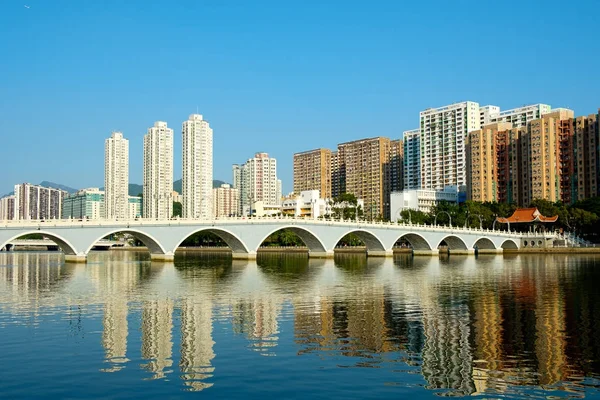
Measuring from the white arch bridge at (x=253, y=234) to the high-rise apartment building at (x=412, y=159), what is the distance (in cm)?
6998

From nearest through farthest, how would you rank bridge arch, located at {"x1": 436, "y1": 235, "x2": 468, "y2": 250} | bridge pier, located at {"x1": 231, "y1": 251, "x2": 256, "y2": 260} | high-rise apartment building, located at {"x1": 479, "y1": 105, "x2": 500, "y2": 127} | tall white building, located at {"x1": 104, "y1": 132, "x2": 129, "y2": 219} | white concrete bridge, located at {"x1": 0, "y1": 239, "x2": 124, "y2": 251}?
bridge pier, located at {"x1": 231, "y1": 251, "x2": 256, "y2": 260} < bridge arch, located at {"x1": 436, "y1": 235, "x2": 468, "y2": 250} < white concrete bridge, located at {"x1": 0, "y1": 239, "x2": 124, "y2": 251} < high-rise apartment building, located at {"x1": 479, "y1": 105, "x2": 500, "y2": 127} < tall white building, located at {"x1": 104, "y1": 132, "x2": 129, "y2": 219}

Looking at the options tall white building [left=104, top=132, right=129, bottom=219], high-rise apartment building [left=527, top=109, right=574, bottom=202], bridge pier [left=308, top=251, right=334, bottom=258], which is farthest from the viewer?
tall white building [left=104, top=132, right=129, bottom=219]

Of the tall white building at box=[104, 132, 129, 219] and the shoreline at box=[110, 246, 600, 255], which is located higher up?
the tall white building at box=[104, 132, 129, 219]

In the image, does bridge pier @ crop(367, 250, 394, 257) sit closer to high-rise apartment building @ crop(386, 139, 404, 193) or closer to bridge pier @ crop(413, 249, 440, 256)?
bridge pier @ crop(413, 249, 440, 256)

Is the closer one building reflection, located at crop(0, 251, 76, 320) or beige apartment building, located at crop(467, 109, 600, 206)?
building reflection, located at crop(0, 251, 76, 320)

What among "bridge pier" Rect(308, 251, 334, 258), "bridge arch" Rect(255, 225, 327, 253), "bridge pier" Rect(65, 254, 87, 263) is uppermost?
"bridge arch" Rect(255, 225, 327, 253)

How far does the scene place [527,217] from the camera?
10462 centimetres

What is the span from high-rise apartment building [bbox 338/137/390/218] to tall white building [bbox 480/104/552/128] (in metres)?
31.2

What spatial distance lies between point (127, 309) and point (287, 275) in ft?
78.5

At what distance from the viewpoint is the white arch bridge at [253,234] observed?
196 feet

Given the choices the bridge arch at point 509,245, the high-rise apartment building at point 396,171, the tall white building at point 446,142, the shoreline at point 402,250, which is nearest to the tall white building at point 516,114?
the tall white building at point 446,142

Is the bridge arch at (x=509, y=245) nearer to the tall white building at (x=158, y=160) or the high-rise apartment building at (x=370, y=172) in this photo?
the high-rise apartment building at (x=370, y=172)

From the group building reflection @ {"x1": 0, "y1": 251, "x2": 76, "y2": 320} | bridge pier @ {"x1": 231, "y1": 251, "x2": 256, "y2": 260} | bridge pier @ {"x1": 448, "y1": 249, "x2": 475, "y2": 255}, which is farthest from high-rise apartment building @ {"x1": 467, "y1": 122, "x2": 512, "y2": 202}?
building reflection @ {"x1": 0, "y1": 251, "x2": 76, "y2": 320}

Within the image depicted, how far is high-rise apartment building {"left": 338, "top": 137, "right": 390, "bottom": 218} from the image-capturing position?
581 ft
